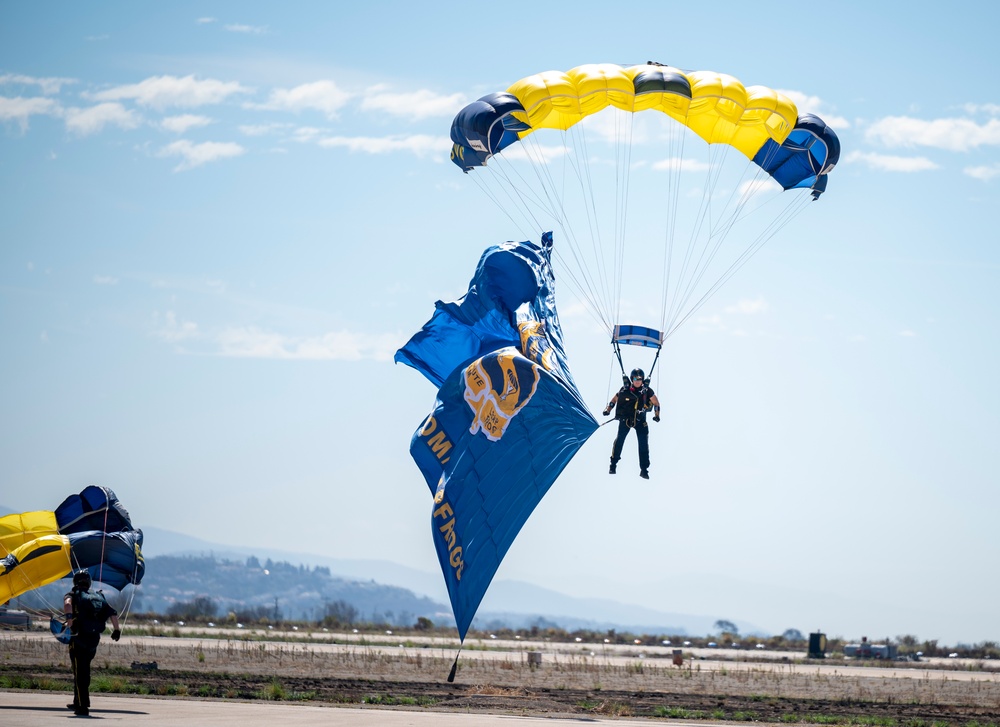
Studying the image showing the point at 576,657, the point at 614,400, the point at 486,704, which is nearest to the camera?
the point at 486,704

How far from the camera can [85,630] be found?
13.8m

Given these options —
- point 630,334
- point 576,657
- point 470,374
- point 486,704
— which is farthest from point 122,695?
point 576,657

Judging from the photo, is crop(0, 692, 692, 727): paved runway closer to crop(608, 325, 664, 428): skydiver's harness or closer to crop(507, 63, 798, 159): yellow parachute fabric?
crop(608, 325, 664, 428): skydiver's harness

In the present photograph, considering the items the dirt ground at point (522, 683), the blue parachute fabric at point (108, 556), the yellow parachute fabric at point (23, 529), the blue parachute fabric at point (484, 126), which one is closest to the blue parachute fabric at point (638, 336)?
the blue parachute fabric at point (484, 126)

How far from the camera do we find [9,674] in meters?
18.4

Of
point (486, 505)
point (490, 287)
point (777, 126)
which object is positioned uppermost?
point (777, 126)

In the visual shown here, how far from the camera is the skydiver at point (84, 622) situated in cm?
1355

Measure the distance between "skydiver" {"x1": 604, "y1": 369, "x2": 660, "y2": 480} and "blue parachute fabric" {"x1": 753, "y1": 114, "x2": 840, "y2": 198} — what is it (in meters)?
4.75

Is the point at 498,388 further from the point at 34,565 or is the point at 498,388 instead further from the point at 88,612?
the point at 34,565

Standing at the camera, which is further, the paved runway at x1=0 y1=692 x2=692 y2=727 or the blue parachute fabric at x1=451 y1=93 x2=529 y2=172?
the blue parachute fabric at x1=451 y1=93 x2=529 y2=172

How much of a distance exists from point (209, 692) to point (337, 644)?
50.3ft

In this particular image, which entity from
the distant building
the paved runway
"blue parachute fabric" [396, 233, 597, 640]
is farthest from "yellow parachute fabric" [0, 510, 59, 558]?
the distant building

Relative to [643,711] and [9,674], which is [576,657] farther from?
[9,674]

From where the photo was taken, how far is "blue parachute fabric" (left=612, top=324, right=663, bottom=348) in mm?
18859
